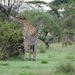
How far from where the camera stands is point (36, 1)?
1457 inches

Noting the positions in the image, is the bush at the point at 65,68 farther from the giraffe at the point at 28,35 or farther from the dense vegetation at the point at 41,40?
the giraffe at the point at 28,35

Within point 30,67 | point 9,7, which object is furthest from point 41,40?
point 30,67

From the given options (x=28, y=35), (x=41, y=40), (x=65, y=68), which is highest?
(x=28, y=35)

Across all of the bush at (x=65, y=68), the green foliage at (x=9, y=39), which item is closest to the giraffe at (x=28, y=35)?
the green foliage at (x=9, y=39)

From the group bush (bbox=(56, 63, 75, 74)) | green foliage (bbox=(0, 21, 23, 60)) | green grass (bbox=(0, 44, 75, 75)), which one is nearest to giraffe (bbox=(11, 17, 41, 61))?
green foliage (bbox=(0, 21, 23, 60))

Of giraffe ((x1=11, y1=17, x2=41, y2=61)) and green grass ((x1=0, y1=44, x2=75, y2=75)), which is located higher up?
giraffe ((x1=11, y1=17, x2=41, y2=61))

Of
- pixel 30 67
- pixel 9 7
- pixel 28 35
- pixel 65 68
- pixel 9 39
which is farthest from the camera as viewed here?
pixel 9 7

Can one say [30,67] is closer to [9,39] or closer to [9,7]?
[9,39]

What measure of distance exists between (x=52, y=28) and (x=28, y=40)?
1514 cm

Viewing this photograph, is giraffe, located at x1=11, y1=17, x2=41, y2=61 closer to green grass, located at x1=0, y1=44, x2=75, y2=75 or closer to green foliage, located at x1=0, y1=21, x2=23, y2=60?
green foliage, located at x1=0, y1=21, x2=23, y2=60

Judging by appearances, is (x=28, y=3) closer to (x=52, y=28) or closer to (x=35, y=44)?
(x=52, y=28)

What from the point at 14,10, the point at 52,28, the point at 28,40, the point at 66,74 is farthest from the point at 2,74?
the point at 52,28

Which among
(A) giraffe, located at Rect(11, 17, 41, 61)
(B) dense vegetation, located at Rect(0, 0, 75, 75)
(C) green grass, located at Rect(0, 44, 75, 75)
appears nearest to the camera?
(C) green grass, located at Rect(0, 44, 75, 75)

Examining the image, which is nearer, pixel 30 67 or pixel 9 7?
pixel 30 67
